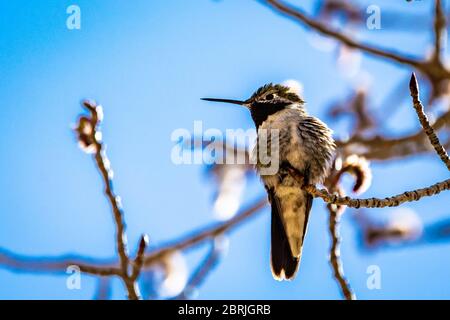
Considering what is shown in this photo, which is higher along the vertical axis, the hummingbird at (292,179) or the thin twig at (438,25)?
the thin twig at (438,25)

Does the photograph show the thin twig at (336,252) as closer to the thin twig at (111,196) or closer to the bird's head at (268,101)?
the thin twig at (111,196)

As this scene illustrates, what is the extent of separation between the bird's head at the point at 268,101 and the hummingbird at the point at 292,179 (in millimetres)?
536

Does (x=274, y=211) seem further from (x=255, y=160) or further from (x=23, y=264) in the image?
(x=23, y=264)

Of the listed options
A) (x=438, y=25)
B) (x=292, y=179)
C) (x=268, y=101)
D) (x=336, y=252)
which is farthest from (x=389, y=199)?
(x=268, y=101)

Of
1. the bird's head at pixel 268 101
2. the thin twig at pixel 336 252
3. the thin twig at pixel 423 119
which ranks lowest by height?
the thin twig at pixel 336 252

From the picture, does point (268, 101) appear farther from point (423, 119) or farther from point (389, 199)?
point (423, 119)

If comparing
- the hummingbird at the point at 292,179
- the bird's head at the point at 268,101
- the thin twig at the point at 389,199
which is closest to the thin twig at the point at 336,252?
the thin twig at the point at 389,199

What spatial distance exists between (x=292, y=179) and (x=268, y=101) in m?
1.24

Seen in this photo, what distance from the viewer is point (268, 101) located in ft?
20.5

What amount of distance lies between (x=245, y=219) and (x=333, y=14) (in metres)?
1.96

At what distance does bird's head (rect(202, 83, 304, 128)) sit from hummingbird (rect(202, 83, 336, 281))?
54cm

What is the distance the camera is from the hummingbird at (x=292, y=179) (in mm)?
5234

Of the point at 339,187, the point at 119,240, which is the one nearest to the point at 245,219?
the point at 339,187
